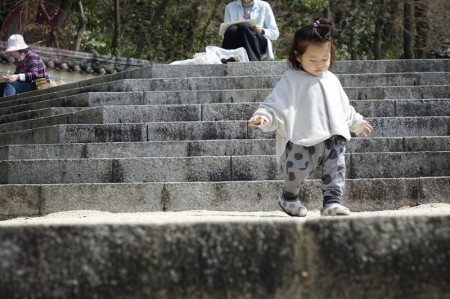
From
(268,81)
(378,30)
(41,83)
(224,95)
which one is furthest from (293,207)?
(378,30)

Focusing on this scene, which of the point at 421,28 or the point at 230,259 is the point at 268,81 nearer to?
the point at 230,259

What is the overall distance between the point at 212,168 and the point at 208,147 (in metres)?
0.69

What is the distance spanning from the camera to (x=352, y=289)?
2.42 m

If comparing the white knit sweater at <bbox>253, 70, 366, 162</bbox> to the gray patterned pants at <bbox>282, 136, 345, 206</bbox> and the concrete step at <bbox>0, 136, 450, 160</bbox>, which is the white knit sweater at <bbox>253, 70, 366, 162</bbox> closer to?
the gray patterned pants at <bbox>282, 136, 345, 206</bbox>

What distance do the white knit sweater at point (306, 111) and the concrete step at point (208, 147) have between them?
2052 millimetres

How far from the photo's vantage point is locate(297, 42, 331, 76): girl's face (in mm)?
5461

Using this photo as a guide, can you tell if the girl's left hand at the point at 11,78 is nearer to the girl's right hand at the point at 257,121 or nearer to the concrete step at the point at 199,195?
the concrete step at the point at 199,195

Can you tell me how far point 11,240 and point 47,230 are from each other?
0.31 ft

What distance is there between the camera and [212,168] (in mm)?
7238

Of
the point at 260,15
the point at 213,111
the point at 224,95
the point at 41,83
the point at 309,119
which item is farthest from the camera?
the point at 41,83

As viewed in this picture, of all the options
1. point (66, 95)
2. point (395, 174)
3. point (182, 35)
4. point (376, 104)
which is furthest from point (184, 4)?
point (395, 174)

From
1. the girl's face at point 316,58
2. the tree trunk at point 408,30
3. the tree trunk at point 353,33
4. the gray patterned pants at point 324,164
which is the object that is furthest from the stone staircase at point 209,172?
the tree trunk at point 353,33

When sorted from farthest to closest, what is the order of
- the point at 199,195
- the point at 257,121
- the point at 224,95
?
the point at 224,95 < the point at 199,195 < the point at 257,121

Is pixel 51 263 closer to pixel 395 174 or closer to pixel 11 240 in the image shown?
pixel 11 240
